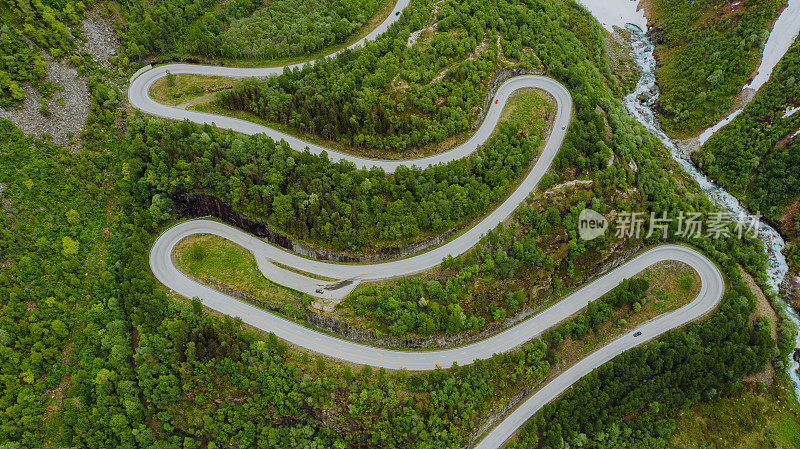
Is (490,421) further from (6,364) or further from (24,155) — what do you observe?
(24,155)

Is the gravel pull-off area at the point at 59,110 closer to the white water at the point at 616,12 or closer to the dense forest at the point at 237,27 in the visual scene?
the dense forest at the point at 237,27

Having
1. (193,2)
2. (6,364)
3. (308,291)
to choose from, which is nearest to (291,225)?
(308,291)

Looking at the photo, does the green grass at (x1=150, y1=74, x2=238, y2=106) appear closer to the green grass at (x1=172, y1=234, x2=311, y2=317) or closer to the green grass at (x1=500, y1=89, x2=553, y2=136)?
the green grass at (x1=172, y1=234, x2=311, y2=317)

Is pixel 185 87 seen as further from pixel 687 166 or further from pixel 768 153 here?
pixel 768 153

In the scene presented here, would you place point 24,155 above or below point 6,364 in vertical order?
above

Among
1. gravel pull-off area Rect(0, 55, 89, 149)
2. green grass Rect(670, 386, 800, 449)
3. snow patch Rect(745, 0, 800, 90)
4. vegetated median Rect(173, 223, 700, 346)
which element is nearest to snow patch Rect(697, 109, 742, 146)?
snow patch Rect(745, 0, 800, 90)

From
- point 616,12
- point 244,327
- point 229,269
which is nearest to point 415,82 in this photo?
point 229,269
